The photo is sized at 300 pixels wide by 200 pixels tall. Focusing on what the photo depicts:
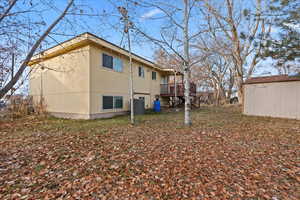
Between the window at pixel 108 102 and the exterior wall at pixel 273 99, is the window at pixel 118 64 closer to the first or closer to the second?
the window at pixel 108 102

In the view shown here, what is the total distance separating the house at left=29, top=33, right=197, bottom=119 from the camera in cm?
815

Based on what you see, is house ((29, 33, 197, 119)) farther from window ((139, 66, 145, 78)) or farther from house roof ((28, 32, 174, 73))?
window ((139, 66, 145, 78))

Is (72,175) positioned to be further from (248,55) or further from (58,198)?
(248,55)

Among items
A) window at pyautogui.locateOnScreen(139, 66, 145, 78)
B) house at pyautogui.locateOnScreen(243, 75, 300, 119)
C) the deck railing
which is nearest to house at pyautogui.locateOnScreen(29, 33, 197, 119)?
window at pyautogui.locateOnScreen(139, 66, 145, 78)

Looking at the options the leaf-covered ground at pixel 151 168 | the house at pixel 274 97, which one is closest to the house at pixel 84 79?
the leaf-covered ground at pixel 151 168

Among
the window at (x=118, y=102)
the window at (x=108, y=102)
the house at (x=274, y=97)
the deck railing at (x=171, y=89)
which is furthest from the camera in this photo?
the deck railing at (x=171, y=89)

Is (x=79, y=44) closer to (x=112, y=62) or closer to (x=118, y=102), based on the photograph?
(x=112, y=62)

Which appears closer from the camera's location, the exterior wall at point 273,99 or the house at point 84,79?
the house at point 84,79

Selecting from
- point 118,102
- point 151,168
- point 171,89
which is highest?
point 171,89

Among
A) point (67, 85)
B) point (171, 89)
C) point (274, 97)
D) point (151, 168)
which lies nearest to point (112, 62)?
point (67, 85)

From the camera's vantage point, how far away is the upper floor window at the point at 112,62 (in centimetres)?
899

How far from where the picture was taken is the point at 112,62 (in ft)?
31.3

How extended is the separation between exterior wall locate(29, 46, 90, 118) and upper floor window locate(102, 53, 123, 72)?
1146 millimetres

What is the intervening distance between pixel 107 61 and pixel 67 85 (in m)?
3.15
